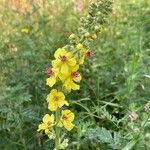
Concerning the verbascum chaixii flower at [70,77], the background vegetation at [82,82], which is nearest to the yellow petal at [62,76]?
the verbascum chaixii flower at [70,77]

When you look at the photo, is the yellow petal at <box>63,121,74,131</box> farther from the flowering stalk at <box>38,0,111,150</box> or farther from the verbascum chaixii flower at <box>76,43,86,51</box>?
the verbascum chaixii flower at <box>76,43,86,51</box>

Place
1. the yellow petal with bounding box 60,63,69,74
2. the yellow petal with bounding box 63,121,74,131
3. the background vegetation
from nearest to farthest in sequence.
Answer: the yellow petal with bounding box 60,63,69,74, the yellow petal with bounding box 63,121,74,131, the background vegetation

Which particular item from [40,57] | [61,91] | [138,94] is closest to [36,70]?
[40,57]

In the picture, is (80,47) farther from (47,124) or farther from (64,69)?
(47,124)

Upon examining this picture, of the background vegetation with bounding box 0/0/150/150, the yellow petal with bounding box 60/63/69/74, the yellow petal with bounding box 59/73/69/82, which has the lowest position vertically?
the background vegetation with bounding box 0/0/150/150

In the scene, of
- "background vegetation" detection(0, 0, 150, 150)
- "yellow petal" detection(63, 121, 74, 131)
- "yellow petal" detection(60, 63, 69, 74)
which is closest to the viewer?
"yellow petal" detection(60, 63, 69, 74)

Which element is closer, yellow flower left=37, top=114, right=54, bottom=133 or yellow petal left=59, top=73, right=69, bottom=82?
yellow petal left=59, top=73, right=69, bottom=82

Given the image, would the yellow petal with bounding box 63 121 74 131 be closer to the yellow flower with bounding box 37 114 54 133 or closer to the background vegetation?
the yellow flower with bounding box 37 114 54 133

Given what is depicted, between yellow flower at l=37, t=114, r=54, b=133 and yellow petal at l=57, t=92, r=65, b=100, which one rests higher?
yellow petal at l=57, t=92, r=65, b=100

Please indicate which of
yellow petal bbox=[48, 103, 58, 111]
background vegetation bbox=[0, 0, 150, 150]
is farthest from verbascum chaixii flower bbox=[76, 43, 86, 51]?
background vegetation bbox=[0, 0, 150, 150]

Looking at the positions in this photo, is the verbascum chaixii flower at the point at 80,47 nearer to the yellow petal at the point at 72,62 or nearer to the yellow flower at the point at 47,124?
the yellow petal at the point at 72,62
